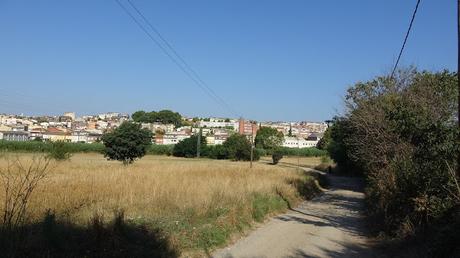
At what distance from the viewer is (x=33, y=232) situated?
798 cm

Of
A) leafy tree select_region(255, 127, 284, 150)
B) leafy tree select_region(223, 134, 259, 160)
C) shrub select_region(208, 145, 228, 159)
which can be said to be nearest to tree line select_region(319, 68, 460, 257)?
leafy tree select_region(223, 134, 259, 160)

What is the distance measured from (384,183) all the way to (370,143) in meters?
7.14

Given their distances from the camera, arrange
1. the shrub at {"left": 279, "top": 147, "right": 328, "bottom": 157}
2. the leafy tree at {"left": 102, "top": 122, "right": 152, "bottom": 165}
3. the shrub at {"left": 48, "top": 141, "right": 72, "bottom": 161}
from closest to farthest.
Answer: the shrub at {"left": 48, "top": 141, "right": 72, "bottom": 161} < the leafy tree at {"left": 102, "top": 122, "right": 152, "bottom": 165} < the shrub at {"left": 279, "top": 147, "right": 328, "bottom": 157}

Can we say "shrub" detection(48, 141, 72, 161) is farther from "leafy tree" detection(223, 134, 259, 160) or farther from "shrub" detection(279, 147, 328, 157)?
"shrub" detection(279, 147, 328, 157)

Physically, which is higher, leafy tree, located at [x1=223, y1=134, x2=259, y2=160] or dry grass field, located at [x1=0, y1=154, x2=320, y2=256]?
leafy tree, located at [x1=223, y1=134, x2=259, y2=160]

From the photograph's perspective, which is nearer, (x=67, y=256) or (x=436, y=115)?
(x=67, y=256)

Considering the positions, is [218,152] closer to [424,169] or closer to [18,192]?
[424,169]

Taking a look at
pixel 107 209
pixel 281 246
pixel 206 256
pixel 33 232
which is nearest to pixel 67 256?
pixel 33 232

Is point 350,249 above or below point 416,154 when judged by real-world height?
below

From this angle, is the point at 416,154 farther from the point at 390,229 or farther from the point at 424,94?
the point at 424,94

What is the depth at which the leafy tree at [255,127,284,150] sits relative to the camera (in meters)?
154

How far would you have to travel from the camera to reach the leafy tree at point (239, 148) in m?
98.3

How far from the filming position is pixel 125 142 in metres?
47.2

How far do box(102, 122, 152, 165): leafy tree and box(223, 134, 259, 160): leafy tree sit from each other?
165 ft
